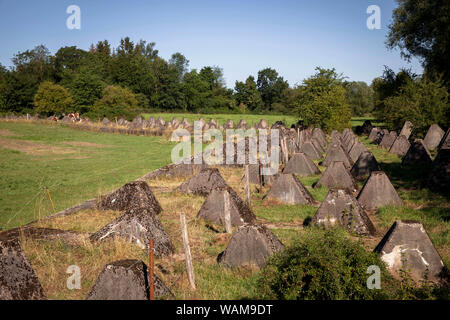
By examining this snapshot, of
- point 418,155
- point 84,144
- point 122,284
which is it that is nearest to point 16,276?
point 122,284

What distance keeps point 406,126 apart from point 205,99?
58216 millimetres

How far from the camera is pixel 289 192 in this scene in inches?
466

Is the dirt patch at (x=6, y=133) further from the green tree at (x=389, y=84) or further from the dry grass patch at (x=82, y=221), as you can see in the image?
the green tree at (x=389, y=84)

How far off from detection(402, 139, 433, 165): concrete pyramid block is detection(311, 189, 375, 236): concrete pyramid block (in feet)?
36.3

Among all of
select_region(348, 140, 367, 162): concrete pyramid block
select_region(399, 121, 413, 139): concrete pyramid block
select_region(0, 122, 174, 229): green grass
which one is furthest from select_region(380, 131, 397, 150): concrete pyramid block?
select_region(0, 122, 174, 229): green grass

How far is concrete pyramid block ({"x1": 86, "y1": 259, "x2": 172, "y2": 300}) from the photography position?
5.11 meters

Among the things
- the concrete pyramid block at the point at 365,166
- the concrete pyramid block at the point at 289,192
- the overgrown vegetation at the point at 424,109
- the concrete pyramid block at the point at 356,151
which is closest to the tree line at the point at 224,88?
the overgrown vegetation at the point at 424,109

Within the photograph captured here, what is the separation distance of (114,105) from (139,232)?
151 feet

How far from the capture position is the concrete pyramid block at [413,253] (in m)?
6.38

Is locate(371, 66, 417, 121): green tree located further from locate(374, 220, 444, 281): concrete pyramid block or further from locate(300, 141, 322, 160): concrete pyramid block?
locate(374, 220, 444, 281): concrete pyramid block

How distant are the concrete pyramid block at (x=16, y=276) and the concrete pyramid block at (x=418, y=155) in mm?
17555

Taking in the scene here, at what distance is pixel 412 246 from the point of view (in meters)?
6.45
